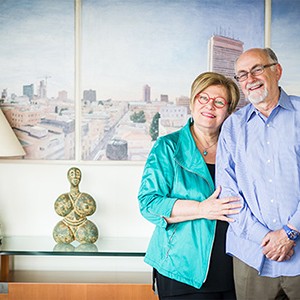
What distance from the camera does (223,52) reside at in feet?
9.16

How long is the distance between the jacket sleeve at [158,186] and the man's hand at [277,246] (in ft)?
1.34

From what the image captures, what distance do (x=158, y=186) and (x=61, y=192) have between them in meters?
1.03

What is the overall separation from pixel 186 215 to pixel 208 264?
0.22m

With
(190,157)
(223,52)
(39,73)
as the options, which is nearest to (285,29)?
(223,52)

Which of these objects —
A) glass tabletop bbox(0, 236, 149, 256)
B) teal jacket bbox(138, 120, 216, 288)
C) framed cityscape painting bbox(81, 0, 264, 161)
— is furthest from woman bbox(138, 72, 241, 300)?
A: framed cityscape painting bbox(81, 0, 264, 161)

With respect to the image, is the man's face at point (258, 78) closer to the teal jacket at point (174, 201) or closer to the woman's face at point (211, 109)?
the woman's face at point (211, 109)

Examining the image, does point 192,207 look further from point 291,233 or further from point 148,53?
point 148,53

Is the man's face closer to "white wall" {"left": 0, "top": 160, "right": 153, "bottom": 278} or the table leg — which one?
"white wall" {"left": 0, "top": 160, "right": 153, "bottom": 278}

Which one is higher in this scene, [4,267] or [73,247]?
[73,247]

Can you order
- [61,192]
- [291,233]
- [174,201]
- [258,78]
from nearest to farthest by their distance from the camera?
1. [291,233]
2. [258,78]
3. [174,201]
4. [61,192]

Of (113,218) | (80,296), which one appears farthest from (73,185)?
(80,296)

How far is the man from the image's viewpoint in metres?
1.80

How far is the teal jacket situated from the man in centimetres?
10

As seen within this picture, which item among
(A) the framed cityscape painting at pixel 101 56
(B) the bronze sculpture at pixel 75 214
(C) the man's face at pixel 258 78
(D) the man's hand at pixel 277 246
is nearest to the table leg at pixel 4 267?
(B) the bronze sculpture at pixel 75 214
